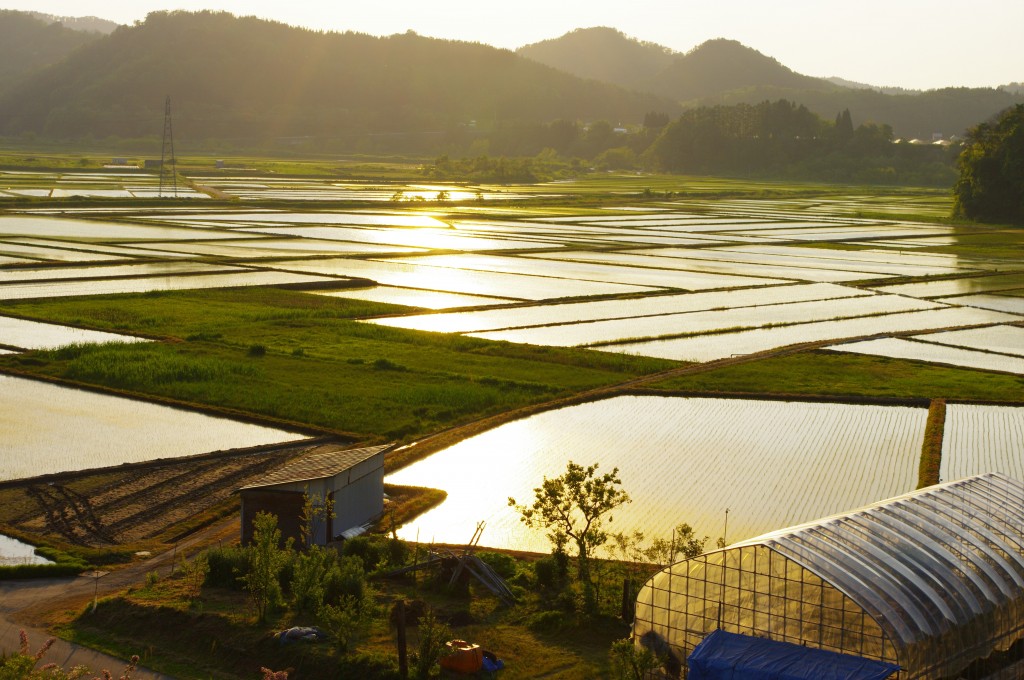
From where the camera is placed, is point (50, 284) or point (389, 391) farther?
point (50, 284)

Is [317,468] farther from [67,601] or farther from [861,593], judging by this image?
[861,593]

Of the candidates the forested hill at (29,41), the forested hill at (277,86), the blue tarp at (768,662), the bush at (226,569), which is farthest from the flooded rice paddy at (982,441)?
the forested hill at (29,41)

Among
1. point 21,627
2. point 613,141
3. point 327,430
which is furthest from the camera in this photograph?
point 613,141

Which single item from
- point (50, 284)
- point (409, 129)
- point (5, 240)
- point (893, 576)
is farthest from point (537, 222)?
point (409, 129)

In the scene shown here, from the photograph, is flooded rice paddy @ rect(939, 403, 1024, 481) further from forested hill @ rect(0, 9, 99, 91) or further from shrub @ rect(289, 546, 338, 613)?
forested hill @ rect(0, 9, 99, 91)

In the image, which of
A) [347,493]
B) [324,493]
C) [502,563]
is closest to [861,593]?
[502,563]

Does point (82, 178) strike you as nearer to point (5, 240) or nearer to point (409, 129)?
point (5, 240)

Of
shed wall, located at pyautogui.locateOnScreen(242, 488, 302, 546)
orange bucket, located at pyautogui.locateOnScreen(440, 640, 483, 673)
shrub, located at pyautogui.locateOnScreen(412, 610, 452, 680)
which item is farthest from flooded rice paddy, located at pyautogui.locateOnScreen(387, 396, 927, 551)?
shrub, located at pyautogui.locateOnScreen(412, 610, 452, 680)
